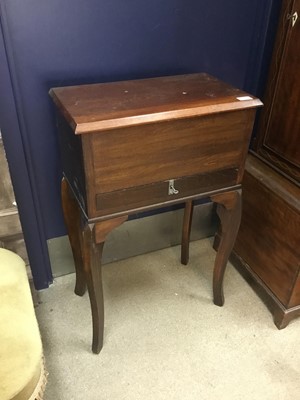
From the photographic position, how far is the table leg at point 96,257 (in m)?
1.00

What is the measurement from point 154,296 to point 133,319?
14 cm

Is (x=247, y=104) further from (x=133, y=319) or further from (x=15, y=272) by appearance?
(x=133, y=319)

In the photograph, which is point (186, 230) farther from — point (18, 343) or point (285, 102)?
point (18, 343)

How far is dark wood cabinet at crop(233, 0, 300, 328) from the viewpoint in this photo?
1.23 m

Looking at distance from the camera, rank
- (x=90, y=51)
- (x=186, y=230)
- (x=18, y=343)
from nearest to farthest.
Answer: (x=18, y=343) < (x=90, y=51) < (x=186, y=230)

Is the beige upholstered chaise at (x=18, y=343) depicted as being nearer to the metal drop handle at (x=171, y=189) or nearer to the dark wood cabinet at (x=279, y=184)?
the metal drop handle at (x=171, y=189)

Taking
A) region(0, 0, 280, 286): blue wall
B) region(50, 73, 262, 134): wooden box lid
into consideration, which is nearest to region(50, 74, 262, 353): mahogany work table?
region(50, 73, 262, 134): wooden box lid

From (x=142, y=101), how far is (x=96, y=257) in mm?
442

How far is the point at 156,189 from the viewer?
3.32ft

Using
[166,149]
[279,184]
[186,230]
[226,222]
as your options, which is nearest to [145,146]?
[166,149]

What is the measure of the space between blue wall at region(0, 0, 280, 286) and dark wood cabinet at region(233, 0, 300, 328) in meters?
0.16

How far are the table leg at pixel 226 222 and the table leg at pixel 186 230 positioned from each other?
0.80 ft

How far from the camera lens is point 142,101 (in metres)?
0.98

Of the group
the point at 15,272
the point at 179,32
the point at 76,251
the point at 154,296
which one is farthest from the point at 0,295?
the point at 179,32
